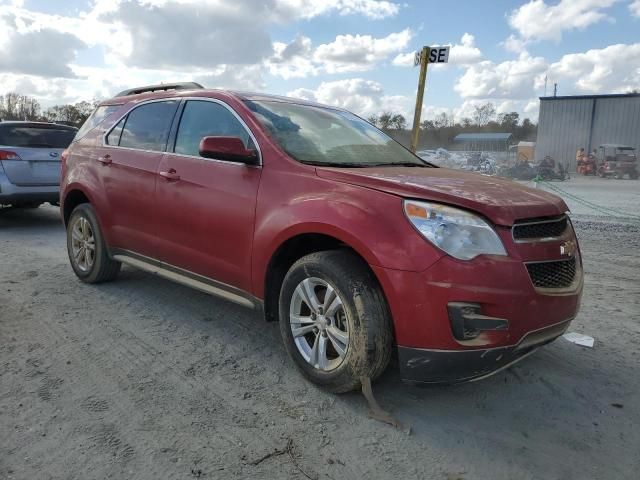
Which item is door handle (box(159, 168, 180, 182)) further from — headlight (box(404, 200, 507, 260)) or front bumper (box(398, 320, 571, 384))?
front bumper (box(398, 320, 571, 384))

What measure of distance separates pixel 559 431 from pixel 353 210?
1.60 meters

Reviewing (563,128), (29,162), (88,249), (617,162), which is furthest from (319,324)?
(563,128)

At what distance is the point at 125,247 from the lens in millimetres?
4688

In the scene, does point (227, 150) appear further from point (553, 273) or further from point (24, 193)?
point (24, 193)

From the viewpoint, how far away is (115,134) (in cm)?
491

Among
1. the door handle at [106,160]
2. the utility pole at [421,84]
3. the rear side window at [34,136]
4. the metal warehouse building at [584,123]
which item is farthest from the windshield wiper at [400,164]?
the metal warehouse building at [584,123]

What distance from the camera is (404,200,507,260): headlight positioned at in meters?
2.64

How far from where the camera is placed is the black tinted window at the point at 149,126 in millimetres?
4363

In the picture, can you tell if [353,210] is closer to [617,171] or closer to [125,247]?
[125,247]

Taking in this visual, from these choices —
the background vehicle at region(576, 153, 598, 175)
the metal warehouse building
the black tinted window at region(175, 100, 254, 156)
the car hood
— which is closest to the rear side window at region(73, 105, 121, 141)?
the black tinted window at region(175, 100, 254, 156)

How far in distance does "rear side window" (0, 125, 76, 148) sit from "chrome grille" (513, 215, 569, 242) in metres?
7.99

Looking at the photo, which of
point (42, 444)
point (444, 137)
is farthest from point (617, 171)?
point (42, 444)

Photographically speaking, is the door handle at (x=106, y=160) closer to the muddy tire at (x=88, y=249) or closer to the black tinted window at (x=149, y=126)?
the black tinted window at (x=149, y=126)

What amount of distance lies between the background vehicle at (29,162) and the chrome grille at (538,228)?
7.64 meters
